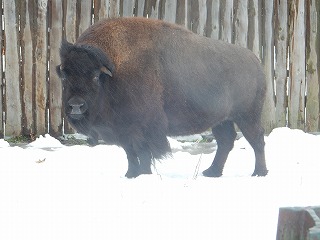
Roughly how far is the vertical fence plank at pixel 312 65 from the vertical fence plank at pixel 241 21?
0.92 metres

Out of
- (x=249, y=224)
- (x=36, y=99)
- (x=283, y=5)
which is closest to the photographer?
(x=249, y=224)

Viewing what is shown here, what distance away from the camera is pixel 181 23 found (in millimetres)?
8242

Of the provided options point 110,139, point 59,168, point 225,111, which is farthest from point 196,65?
point 59,168

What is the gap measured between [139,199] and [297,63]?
5.12 metres

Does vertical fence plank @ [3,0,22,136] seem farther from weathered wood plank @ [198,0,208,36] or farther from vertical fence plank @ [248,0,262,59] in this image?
vertical fence plank @ [248,0,262,59]

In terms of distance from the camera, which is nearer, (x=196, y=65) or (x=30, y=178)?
(x=30, y=178)

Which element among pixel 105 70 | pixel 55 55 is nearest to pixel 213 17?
pixel 55 55

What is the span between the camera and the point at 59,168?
18.7 ft

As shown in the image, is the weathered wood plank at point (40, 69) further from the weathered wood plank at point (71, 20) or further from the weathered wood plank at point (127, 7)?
the weathered wood plank at point (127, 7)

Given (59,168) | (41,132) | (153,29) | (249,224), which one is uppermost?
(153,29)

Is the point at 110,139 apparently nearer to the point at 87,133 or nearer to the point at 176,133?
the point at 87,133

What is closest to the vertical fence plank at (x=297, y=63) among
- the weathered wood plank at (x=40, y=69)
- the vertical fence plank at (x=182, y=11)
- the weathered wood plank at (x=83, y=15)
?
the vertical fence plank at (x=182, y=11)

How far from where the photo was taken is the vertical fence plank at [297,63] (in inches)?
337

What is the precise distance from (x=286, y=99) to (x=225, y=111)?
112 inches
